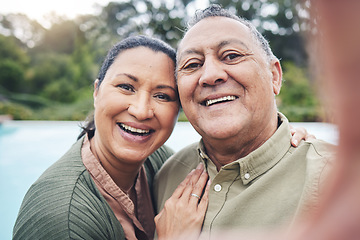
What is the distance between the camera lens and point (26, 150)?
24.3 ft

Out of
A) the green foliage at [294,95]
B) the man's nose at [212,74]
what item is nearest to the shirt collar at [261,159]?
the man's nose at [212,74]

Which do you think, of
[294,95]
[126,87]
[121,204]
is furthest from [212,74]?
[294,95]

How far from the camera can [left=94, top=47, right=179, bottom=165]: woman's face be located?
1765 millimetres

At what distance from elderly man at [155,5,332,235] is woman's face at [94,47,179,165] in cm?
14

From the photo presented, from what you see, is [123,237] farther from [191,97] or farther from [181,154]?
[191,97]

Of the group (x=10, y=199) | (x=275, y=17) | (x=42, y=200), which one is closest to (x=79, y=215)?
(x=42, y=200)

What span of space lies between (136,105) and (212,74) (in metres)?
0.51

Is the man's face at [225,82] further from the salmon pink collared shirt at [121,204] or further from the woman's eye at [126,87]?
the salmon pink collared shirt at [121,204]

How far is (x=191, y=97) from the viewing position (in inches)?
68.5

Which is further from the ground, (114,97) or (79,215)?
(114,97)

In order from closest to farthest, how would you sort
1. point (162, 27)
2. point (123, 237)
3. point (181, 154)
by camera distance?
point (123, 237) < point (181, 154) < point (162, 27)

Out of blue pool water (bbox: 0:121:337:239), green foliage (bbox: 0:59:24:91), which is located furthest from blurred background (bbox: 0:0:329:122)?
blue pool water (bbox: 0:121:337:239)

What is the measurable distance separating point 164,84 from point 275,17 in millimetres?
20582

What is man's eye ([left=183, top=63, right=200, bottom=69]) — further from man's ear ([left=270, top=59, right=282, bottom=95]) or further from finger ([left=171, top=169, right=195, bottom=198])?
finger ([left=171, top=169, right=195, bottom=198])
